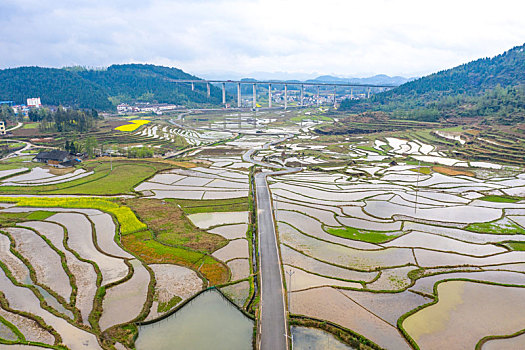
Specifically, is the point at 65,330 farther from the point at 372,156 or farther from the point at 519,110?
the point at 519,110

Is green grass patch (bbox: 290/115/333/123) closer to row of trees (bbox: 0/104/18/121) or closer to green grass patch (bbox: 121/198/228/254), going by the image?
row of trees (bbox: 0/104/18/121)

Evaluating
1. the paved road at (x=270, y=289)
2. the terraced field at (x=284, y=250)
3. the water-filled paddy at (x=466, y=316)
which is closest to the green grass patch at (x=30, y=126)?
the terraced field at (x=284, y=250)

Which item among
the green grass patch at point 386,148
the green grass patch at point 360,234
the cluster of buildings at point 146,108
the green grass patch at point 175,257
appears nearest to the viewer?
the green grass patch at point 175,257

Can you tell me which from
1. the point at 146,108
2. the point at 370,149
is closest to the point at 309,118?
the point at 370,149

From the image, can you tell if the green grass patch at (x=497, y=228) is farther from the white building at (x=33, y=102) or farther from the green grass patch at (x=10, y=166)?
the white building at (x=33, y=102)

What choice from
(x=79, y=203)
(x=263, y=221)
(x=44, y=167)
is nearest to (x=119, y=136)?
(x=44, y=167)
